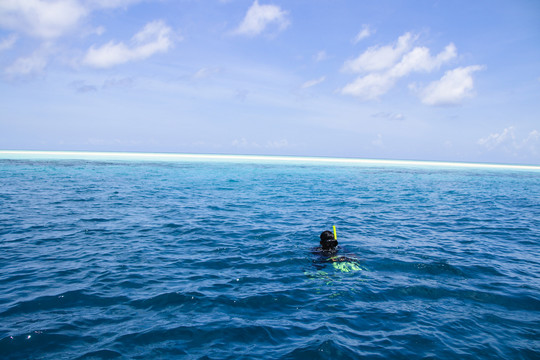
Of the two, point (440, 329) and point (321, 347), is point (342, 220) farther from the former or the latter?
point (321, 347)

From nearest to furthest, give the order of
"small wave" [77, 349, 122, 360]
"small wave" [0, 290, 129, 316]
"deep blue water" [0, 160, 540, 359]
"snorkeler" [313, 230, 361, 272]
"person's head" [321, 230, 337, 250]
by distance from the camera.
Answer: "small wave" [77, 349, 122, 360] < "deep blue water" [0, 160, 540, 359] < "small wave" [0, 290, 129, 316] < "snorkeler" [313, 230, 361, 272] < "person's head" [321, 230, 337, 250]

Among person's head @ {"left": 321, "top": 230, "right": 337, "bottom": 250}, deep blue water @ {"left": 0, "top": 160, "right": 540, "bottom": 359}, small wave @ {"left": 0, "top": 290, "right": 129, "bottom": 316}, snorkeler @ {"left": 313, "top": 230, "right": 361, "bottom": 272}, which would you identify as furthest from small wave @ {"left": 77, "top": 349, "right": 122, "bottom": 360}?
person's head @ {"left": 321, "top": 230, "right": 337, "bottom": 250}

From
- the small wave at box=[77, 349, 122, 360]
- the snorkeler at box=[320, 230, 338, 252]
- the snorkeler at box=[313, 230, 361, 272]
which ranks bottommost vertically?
the small wave at box=[77, 349, 122, 360]

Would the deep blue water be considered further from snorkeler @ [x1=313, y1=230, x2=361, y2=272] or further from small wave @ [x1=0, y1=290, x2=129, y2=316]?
snorkeler @ [x1=313, y1=230, x2=361, y2=272]

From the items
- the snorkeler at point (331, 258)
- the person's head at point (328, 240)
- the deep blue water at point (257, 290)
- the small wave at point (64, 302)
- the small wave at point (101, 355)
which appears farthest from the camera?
the person's head at point (328, 240)

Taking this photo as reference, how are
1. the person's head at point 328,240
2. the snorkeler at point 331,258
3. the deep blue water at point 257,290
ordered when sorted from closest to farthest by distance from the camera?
the deep blue water at point 257,290, the snorkeler at point 331,258, the person's head at point 328,240

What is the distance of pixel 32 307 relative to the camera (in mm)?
7043

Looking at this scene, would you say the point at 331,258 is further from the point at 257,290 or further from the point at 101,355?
the point at 101,355

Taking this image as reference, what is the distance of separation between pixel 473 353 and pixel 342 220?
12063 mm

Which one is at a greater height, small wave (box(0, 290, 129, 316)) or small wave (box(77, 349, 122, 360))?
small wave (box(0, 290, 129, 316))

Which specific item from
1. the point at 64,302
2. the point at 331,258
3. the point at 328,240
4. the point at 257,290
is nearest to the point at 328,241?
the point at 328,240

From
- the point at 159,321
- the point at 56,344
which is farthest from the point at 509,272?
the point at 56,344

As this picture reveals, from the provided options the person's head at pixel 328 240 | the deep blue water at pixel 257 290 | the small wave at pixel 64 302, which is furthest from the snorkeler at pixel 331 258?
the small wave at pixel 64 302

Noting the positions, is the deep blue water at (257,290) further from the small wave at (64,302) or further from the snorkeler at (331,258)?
the snorkeler at (331,258)
